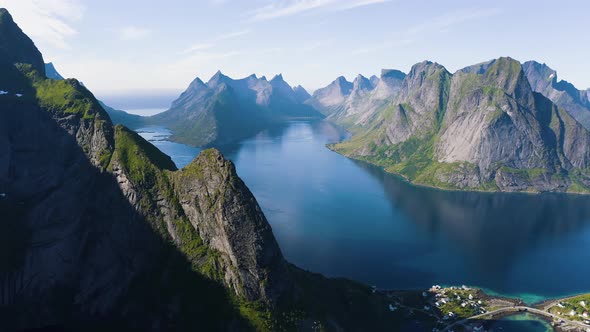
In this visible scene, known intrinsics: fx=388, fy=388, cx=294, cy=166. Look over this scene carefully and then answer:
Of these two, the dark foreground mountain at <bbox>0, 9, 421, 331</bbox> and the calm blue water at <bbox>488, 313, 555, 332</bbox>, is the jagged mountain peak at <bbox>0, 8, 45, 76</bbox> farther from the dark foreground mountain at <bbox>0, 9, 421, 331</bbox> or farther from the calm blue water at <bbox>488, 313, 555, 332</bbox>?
the calm blue water at <bbox>488, 313, 555, 332</bbox>

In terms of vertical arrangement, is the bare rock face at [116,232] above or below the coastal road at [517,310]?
above

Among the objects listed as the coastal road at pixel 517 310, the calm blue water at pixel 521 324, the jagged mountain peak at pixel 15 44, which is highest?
the jagged mountain peak at pixel 15 44

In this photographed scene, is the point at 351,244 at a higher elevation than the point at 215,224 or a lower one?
lower

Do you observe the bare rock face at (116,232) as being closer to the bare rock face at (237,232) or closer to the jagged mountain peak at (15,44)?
the bare rock face at (237,232)

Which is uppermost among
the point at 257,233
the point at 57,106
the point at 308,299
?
the point at 57,106

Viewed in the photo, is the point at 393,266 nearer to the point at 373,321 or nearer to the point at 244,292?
the point at 373,321

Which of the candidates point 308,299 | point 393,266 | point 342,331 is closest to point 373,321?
point 342,331

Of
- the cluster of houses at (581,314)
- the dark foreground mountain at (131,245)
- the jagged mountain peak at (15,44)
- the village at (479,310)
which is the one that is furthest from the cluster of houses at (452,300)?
the jagged mountain peak at (15,44)

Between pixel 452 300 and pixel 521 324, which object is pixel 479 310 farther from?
pixel 521 324
